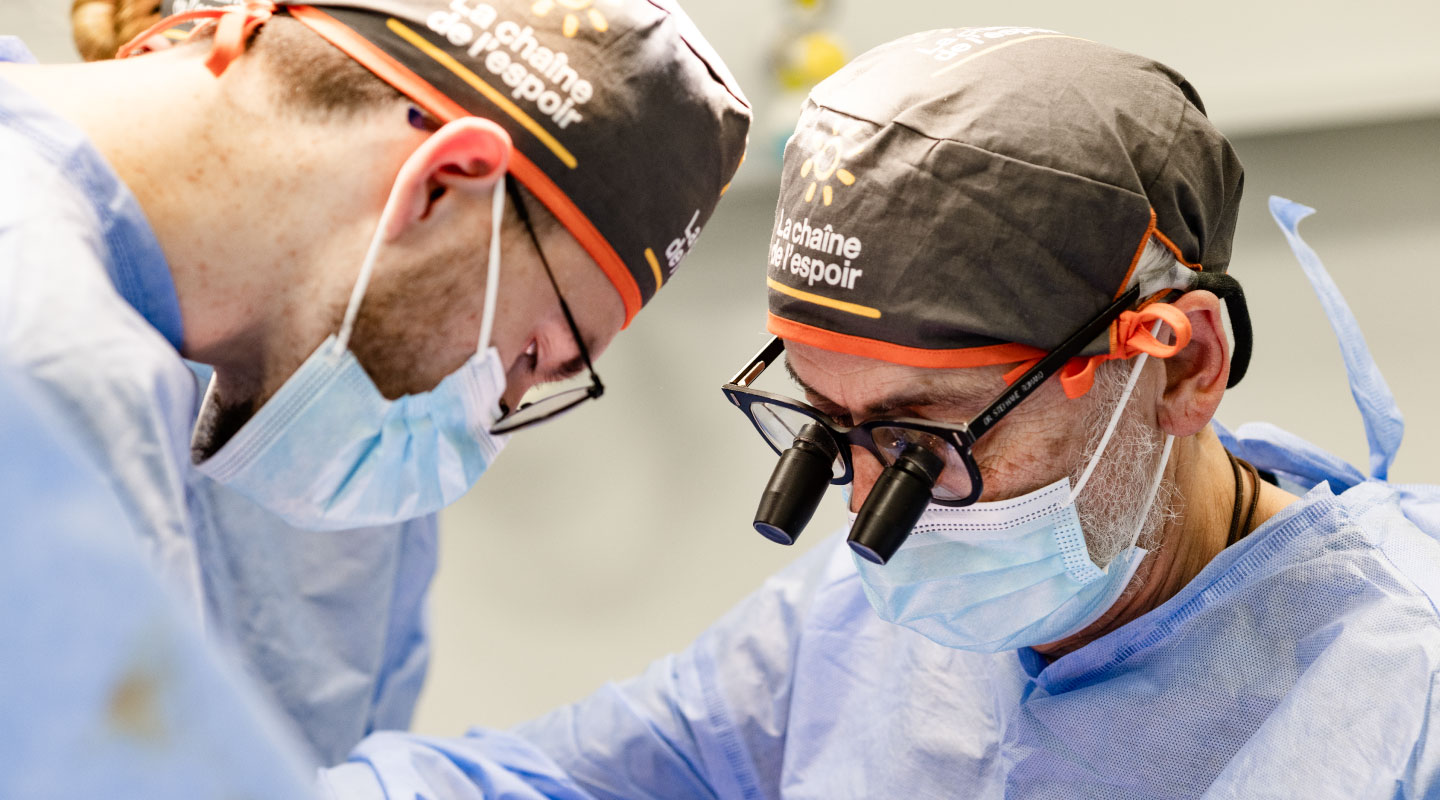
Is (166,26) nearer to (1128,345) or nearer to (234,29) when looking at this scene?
(234,29)

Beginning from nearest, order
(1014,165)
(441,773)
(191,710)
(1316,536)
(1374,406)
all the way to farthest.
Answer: (191,710) → (1014,165) → (1316,536) → (1374,406) → (441,773)

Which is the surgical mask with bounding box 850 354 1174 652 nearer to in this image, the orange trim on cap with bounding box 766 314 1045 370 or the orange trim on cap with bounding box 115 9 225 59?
the orange trim on cap with bounding box 766 314 1045 370

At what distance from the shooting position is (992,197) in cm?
103

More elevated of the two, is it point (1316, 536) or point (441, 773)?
point (1316, 536)

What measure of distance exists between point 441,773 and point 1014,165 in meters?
1.04

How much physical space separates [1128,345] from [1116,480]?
0.55 feet

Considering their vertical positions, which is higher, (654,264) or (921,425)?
(654,264)

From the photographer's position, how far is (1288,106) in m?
1.60

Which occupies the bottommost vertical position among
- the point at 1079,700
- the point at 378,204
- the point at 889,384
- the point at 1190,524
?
the point at 1079,700

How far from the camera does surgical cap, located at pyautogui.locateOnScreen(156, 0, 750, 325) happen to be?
3.30ft

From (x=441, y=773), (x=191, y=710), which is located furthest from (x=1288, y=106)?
(x=191, y=710)

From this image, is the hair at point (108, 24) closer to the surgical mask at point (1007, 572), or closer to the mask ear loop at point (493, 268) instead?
the mask ear loop at point (493, 268)

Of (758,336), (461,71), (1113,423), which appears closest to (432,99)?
(461,71)

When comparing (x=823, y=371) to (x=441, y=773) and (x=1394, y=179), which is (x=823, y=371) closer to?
(x=441, y=773)
